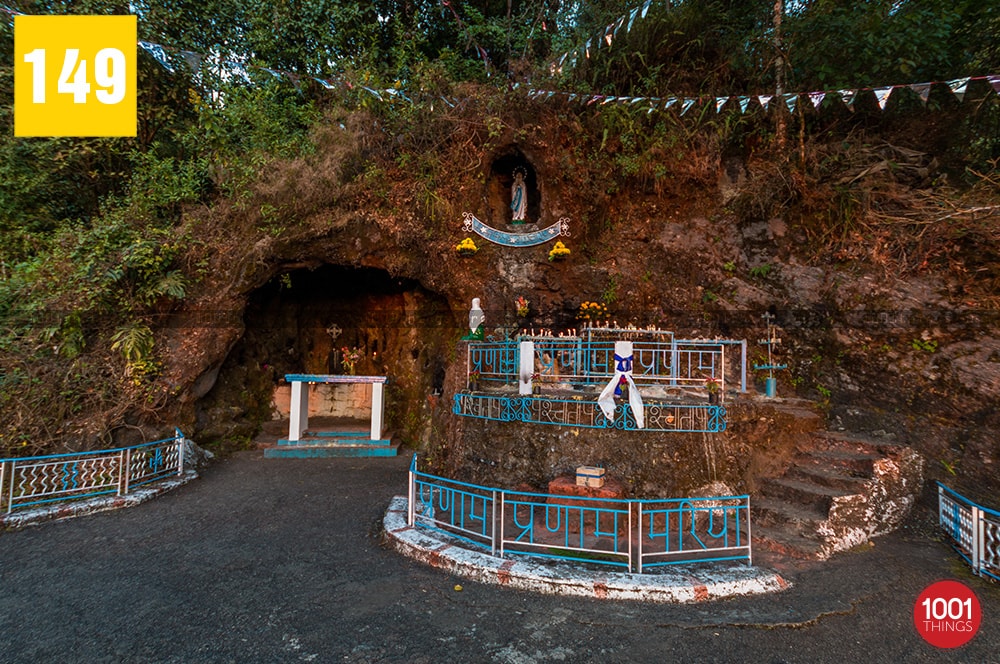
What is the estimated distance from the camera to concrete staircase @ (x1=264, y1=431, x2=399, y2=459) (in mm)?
11492

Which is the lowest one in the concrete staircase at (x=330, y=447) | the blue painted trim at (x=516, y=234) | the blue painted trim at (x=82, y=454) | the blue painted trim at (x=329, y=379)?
the concrete staircase at (x=330, y=447)

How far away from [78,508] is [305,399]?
224 inches

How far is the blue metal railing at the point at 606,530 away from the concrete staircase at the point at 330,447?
5484 millimetres

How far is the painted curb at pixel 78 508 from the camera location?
6.56 m

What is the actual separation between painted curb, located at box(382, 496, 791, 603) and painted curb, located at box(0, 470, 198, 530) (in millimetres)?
6027

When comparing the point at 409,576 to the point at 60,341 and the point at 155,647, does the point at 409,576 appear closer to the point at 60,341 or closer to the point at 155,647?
the point at 155,647

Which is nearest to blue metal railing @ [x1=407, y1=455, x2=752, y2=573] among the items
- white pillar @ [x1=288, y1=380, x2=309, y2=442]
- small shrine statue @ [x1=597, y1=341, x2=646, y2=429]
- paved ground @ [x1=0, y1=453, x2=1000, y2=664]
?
paved ground @ [x1=0, y1=453, x2=1000, y2=664]

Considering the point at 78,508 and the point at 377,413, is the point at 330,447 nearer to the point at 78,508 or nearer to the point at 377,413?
the point at 377,413

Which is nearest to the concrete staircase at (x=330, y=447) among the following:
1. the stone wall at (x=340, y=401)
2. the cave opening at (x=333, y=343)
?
the cave opening at (x=333, y=343)

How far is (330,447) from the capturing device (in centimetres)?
1167

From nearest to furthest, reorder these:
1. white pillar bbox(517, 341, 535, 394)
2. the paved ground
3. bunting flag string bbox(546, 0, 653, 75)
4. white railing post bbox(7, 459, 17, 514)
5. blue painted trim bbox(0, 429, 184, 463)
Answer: the paved ground → white railing post bbox(7, 459, 17, 514) → blue painted trim bbox(0, 429, 184, 463) → white pillar bbox(517, 341, 535, 394) → bunting flag string bbox(546, 0, 653, 75)

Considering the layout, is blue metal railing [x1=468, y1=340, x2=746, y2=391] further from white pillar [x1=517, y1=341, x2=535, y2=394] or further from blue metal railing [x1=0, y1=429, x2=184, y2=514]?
blue metal railing [x1=0, y1=429, x2=184, y2=514]

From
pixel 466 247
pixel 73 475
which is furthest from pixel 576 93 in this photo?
pixel 73 475

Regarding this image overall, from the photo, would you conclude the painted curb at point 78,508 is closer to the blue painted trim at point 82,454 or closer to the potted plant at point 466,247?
the blue painted trim at point 82,454
